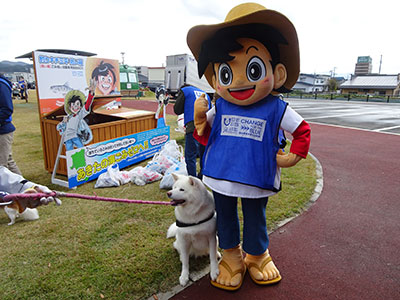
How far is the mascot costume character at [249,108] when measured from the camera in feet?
6.74

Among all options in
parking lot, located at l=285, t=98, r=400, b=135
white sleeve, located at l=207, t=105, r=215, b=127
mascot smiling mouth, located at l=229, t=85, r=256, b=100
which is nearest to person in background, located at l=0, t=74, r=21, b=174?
white sleeve, located at l=207, t=105, r=215, b=127

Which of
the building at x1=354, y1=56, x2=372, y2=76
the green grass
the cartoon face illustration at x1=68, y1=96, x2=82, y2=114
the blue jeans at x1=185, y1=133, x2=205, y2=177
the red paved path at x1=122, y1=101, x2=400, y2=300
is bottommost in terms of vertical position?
the red paved path at x1=122, y1=101, x2=400, y2=300

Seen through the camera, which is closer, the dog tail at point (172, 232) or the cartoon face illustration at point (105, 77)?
the dog tail at point (172, 232)

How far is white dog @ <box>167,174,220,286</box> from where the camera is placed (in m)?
2.25

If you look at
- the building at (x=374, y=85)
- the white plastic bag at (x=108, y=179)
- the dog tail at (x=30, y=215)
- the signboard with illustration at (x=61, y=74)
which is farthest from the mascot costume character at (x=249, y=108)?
the building at (x=374, y=85)

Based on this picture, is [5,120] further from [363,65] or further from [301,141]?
[363,65]

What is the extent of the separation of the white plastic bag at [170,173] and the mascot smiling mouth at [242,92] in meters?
2.46

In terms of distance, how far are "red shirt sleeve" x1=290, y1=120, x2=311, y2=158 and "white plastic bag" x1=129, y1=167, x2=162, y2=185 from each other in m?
3.18

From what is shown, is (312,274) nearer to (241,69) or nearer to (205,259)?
(205,259)

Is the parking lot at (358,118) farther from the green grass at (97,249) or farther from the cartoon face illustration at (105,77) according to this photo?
the cartoon face illustration at (105,77)

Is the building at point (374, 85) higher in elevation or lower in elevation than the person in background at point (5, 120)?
higher

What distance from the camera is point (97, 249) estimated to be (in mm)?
2863

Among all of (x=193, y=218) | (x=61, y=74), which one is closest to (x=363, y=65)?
(x=61, y=74)

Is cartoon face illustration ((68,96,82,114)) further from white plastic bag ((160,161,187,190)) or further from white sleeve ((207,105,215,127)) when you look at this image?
white sleeve ((207,105,215,127))
